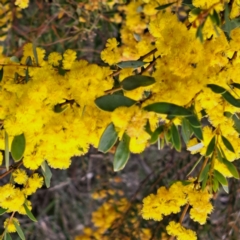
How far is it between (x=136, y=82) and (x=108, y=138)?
122mm

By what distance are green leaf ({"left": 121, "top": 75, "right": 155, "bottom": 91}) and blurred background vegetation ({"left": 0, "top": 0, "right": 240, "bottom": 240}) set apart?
771 millimetres

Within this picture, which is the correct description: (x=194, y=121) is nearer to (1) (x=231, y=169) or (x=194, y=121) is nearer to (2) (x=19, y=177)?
(1) (x=231, y=169)

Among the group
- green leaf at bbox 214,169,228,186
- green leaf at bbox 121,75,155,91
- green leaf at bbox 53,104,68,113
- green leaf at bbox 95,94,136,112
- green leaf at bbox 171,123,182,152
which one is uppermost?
green leaf at bbox 121,75,155,91

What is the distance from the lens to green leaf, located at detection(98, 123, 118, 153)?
2.98ft

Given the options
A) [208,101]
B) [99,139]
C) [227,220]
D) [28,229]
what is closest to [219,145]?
[208,101]

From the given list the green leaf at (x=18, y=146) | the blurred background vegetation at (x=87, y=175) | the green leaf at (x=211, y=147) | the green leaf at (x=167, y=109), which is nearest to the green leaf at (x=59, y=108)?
the green leaf at (x=18, y=146)

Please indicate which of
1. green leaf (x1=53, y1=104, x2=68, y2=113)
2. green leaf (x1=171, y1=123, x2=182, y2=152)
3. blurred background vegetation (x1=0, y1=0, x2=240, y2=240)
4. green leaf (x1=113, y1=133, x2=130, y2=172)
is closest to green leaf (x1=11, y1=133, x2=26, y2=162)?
green leaf (x1=53, y1=104, x2=68, y2=113)

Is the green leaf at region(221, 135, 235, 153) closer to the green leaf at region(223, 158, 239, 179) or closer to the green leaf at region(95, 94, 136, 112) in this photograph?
the green leaf at region(223, 158, 239, 179)

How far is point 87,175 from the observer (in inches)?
114

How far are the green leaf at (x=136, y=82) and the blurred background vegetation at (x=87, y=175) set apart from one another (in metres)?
0.77

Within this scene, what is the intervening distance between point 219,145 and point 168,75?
22 cm

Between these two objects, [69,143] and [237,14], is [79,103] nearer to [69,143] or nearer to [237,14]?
[69,143]

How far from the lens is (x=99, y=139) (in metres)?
0.94

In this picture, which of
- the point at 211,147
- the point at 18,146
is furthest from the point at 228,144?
the point at 18,146
